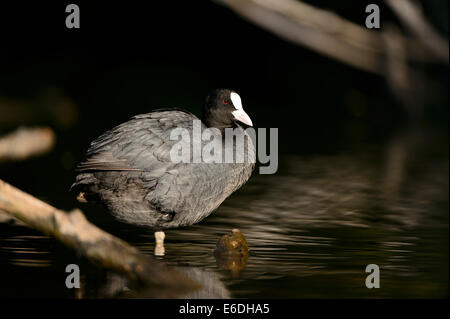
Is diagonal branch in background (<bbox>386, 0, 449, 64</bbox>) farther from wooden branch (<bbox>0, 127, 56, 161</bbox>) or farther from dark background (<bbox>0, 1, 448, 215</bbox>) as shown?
wooden branch (<bbox>0, 127, 56, 161</bbox>)

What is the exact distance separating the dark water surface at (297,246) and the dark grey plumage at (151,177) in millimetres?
361

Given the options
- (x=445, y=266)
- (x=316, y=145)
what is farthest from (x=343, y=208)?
(x=316, y=145)

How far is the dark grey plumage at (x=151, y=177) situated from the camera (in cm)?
701

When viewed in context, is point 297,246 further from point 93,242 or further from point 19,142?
point 19,142

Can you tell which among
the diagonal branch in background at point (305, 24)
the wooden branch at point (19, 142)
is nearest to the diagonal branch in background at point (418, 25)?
the diagonal branch in background at point (305, 24)

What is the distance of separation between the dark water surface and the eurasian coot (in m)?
0.36

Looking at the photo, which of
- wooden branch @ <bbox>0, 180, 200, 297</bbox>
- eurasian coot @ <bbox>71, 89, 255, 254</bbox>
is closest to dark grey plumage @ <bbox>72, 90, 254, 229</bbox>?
eurasian coot @ <bbox>71, 89, 255, 254</bbox>

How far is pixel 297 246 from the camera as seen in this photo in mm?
7715

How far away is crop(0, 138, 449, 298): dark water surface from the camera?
630cm

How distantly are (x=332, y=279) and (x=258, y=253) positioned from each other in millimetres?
927

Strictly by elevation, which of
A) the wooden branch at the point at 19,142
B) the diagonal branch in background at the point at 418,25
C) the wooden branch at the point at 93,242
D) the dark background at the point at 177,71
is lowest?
the wooden branch at the point at 93,242

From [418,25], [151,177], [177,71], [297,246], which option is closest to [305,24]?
[418,25]

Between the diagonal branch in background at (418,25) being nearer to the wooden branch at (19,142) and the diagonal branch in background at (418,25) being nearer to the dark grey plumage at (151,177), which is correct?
the wooden branch at (19,142)
